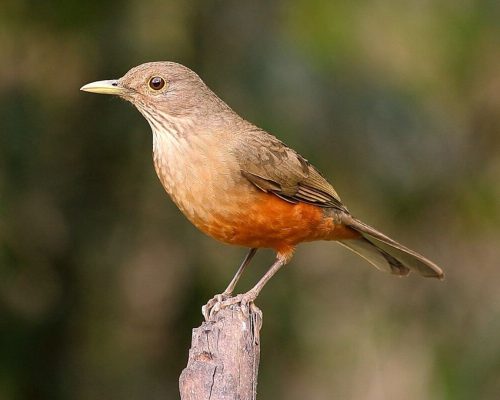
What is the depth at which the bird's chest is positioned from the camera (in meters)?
5.91

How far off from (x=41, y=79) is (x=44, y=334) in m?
1.60

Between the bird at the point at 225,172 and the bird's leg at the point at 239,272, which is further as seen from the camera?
the bird's leg at the point at 239,272

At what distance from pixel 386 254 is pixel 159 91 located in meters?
1.83

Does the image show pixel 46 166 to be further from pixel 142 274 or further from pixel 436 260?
pixel 436 260

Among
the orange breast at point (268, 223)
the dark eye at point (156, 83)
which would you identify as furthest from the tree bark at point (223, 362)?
the dark eye at point (156, 83)

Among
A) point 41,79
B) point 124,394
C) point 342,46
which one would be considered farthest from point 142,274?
point 342,46

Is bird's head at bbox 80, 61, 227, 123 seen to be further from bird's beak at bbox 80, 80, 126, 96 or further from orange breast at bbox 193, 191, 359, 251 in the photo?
orange breast at bbox 193, 191, 359, 251

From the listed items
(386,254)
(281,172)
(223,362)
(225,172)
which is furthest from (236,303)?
(386,254)

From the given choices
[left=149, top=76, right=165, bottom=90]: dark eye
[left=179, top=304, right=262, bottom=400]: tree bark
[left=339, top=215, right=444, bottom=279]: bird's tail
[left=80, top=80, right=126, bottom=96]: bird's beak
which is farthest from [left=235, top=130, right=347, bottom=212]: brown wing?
[left=179, top=304, right=262, bottom=400]: tree bark

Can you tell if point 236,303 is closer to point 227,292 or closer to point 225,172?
point 227,292

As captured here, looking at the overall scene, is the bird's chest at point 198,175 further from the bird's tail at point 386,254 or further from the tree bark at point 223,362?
the bird's tail at point 386,254

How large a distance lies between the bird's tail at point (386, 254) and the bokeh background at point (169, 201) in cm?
33

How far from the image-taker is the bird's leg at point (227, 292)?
6.32 metres

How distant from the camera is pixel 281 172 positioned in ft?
20.9
